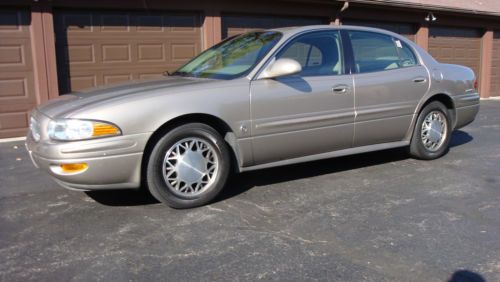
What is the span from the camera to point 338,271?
2.96 metres

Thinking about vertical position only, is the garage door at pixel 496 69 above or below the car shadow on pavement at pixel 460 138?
above

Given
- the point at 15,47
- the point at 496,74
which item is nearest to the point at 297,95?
the point at 15,47

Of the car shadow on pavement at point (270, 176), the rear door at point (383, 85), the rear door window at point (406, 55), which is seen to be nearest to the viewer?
the car shadow on pavement at point (270, 176)

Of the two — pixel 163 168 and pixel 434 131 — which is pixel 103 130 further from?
pixel 434 131

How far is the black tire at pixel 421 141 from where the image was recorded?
18.2 ft

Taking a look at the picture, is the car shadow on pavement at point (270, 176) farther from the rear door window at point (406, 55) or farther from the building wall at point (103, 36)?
the building wall at point (103, 36)

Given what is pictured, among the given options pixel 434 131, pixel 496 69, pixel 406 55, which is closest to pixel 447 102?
pixel 434 131

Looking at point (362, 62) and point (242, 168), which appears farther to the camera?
point (362, 62)

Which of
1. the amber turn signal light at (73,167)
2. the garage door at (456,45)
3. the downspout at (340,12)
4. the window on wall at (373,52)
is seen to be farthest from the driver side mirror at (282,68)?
the garage door at (456,45)

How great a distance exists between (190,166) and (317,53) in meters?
1.83

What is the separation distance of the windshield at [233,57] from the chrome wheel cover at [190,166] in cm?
76

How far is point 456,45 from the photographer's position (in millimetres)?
14141

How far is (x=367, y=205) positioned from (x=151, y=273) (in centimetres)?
205

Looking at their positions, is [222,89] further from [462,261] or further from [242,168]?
[462,261]
